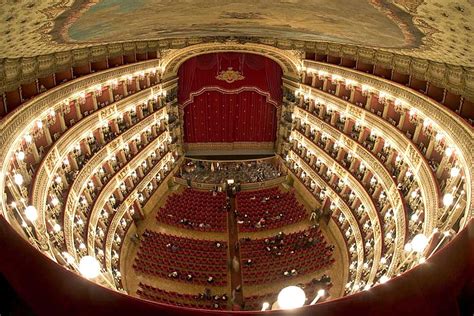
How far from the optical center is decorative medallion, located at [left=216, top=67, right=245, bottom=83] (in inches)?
1249

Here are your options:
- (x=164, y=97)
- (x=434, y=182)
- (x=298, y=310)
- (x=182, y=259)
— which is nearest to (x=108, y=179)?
(x=182, y=259)

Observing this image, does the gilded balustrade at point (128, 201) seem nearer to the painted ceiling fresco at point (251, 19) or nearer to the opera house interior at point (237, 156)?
the opera house interior at point (237, 156)

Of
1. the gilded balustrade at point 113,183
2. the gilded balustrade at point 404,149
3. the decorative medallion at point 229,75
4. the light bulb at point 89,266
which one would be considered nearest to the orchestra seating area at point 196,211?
the gilded balustrade at point 113,183

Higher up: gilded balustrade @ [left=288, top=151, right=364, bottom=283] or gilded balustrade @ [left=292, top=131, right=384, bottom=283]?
gilded balustrade @ [left=292, top=131, right=384, bottom=283]

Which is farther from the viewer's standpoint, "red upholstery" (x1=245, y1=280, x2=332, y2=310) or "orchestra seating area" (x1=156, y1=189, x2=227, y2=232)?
"orchestra seating area" (x1=156, y1=189, x2=227, y2=232)

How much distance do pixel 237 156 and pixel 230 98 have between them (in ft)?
17.8

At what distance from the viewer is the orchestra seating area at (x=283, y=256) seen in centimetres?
2352

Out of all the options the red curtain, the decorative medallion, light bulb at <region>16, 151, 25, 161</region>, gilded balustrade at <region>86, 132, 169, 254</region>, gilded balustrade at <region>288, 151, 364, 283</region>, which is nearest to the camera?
light bulb at <region>16, 151, 25, 161</region>

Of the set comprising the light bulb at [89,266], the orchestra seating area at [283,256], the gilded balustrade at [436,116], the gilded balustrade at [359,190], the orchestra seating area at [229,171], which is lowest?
the orchestra seating area at [283,256]

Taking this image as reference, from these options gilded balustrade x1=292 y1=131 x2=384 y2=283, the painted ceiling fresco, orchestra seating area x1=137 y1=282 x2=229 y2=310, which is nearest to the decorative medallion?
gilded balustrade x1=292 y1=131 x2=384 y2=283

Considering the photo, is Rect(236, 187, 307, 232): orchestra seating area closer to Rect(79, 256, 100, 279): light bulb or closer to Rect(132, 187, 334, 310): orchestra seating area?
Rect(132, 187, 334, 310): orchestra seating area

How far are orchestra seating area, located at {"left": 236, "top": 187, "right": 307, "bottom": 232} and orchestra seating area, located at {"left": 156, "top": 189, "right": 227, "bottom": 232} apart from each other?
60.9 inches

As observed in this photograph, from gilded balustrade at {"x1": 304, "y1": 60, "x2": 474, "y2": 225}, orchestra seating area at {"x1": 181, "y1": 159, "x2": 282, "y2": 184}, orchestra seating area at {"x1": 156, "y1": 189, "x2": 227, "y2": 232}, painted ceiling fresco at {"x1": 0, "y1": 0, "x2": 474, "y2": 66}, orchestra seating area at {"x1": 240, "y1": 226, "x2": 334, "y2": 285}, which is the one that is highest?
painted ceiling fresco at {"x1": 0, "y1": 0, "x2": 474, "y2": 66}

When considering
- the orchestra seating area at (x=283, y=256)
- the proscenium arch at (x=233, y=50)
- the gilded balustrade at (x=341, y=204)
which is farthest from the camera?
the proscenium arch at (x=233, y=50)
